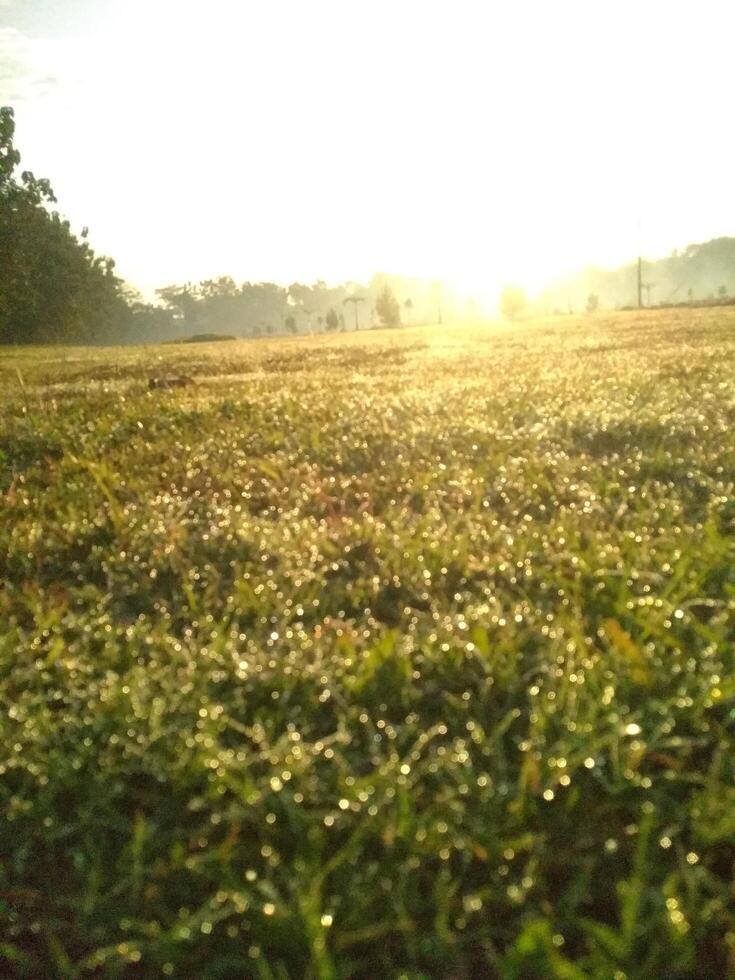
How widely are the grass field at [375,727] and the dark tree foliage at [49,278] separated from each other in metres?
31.8

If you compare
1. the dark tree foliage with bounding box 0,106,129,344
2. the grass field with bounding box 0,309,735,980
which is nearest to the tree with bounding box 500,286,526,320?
the dark tree foliage with bounding box 0,106,129,344

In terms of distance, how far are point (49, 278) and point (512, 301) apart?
5629cm

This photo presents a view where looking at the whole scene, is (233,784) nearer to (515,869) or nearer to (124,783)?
(124,783)

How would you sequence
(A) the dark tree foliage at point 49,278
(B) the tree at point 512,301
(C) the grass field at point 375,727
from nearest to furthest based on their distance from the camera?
(C) the grass field at point 375,727, (A) the dark tree foliage at point 49,278, (B) the tree at point 512,301

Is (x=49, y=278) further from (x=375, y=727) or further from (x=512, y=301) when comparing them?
(x=375, y=727)

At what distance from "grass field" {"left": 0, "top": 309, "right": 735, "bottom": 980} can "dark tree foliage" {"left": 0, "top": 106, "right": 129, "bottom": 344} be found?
31829mm

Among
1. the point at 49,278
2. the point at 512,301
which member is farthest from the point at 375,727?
the point at 512,301

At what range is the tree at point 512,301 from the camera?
327ft

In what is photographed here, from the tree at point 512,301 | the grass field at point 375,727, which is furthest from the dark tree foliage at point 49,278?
the tree at point 512,301

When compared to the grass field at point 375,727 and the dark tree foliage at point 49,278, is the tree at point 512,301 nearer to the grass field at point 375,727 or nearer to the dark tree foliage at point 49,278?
the dark tree foliage at point 49,278

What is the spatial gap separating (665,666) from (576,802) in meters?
0.56

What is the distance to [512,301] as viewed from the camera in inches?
3964

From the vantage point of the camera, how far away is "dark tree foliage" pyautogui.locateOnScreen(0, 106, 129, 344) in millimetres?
33312

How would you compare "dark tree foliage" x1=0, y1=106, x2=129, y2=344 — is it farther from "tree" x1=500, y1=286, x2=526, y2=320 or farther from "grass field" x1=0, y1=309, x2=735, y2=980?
"tree" x1=500, y1=286, x2=526, y2=320
